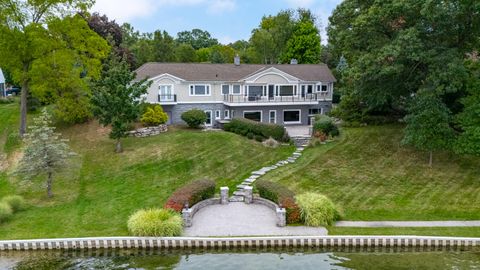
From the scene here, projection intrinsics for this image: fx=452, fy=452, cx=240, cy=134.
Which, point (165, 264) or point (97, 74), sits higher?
point (97, 74)

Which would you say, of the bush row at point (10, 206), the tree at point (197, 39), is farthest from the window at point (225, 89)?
the tree at point (197, 39)

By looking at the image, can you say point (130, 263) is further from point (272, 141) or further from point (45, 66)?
point (45, 66)

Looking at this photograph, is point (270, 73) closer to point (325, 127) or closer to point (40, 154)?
point (325, 127)

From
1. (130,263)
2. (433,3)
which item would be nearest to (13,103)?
(130,263)

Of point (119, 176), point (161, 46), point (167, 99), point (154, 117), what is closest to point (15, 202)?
point (119, 176)

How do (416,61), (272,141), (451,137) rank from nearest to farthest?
(451,137) < (416,61) < (272,141)

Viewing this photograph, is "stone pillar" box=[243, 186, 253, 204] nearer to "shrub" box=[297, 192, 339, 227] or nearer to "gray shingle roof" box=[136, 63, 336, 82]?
"shrub" box=[297, 192, 339, 227]
